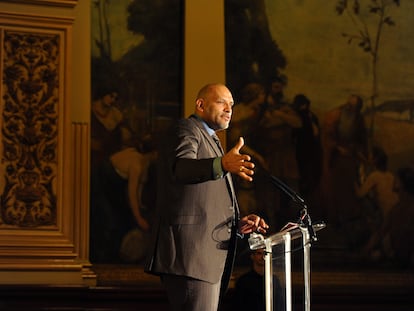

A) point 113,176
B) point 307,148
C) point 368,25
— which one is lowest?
point 113,176

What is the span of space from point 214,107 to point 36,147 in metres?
3.11

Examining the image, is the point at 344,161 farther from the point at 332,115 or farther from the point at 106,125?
the point at 106,125

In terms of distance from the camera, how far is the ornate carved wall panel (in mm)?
7234

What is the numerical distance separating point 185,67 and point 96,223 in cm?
176

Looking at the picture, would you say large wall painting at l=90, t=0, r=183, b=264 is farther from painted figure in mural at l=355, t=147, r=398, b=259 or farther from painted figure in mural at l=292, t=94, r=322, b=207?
painted figure in mural at l=355, t=147, r=398, b=259

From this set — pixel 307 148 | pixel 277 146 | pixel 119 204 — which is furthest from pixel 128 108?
pixel 307 148

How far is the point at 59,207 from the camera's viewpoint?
7.34 meters

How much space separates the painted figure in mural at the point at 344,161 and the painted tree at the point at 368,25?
338 millimetres

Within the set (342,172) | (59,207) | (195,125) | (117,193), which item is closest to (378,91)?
(342,172)

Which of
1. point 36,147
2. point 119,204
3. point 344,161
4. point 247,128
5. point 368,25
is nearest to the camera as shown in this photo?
point 36,147

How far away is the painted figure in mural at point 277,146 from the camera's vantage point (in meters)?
8.73

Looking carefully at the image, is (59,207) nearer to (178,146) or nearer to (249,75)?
(249,75)

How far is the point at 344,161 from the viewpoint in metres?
9.05

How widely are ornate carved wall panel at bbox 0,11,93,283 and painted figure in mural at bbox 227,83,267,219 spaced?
1829 millimetres
